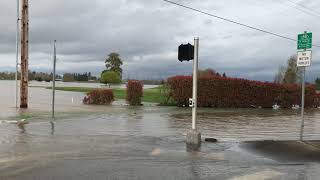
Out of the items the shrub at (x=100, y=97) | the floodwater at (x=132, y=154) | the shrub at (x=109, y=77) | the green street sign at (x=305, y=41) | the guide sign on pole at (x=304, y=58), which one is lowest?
the floodwater at (x=132, y=154)

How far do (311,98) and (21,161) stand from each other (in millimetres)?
35426

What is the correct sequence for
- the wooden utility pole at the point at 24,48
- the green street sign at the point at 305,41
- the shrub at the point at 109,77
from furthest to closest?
1. the shrub at the point at 109,77
2. the wooden utility pole at the point at 24,48
3. the green street sign at the point at 305,41

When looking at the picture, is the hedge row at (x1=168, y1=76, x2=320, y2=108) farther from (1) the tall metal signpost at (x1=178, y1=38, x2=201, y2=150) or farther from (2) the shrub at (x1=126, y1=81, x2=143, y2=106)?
(1) the tall metal signpost at (x1=178, y1=38, x2=201, y2=150)

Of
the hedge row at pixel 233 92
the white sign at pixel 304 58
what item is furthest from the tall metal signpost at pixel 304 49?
the hedge row at pixel 233 92

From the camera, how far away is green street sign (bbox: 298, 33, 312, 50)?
15.6m

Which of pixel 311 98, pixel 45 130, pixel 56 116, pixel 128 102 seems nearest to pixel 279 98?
pixel 311 98

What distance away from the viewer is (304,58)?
15.7 m

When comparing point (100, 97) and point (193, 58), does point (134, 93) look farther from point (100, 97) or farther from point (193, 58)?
point (193, 58)

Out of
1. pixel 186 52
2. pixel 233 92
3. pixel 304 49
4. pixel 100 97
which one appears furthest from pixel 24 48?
pixel 304 49

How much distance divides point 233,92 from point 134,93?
23.4ft

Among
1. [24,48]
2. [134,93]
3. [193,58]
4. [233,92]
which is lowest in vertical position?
[134,93]

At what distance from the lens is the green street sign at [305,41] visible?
15648 millimetres

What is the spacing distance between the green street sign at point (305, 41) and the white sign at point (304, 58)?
18 cm

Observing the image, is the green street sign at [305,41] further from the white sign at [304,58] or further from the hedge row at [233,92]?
the hedge row at [233,92]
